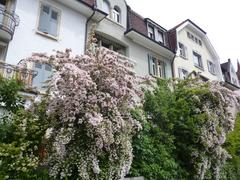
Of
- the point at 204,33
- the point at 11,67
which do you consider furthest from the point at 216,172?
the point at 204,33

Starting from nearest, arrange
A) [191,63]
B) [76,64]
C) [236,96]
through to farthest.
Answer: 1. [76,64]
2. [236,96]
3. [191,63]

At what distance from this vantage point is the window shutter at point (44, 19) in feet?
40.0

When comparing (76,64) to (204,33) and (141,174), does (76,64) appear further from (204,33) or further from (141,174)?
(204,33)

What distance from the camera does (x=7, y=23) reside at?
10.6 m

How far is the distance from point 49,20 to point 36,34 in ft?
4.63

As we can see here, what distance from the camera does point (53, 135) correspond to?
237 inches

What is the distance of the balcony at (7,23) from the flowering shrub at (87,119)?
4.71m

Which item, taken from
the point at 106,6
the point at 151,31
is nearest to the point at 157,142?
the point at 106,6

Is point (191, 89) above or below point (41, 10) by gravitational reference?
below

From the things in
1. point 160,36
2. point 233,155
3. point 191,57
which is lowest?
point 233,155

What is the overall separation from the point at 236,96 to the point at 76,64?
29.3ft

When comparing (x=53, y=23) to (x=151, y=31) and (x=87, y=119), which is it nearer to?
(x=87, y=119)

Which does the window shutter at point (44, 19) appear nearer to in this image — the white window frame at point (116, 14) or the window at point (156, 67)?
the white window frame at point (116, 14)

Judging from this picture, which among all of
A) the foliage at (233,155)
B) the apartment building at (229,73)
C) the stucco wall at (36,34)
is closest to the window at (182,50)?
the apartment building at (229,73)
